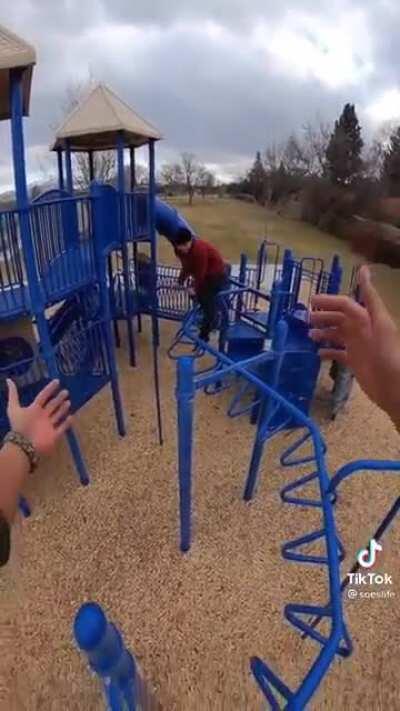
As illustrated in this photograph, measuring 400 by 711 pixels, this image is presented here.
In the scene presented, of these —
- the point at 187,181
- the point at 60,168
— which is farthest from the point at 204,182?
the point at 60,168

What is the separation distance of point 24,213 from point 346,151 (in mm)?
2845

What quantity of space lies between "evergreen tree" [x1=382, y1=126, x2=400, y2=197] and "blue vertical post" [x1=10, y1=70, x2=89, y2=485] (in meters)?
2.99

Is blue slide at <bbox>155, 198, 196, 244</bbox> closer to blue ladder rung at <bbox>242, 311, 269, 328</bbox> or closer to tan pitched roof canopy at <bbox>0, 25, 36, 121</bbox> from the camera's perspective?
blue ladder rung at <bbox>242, 311, 269, 328</bbox>

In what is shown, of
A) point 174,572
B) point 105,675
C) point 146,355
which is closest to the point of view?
point 105,675

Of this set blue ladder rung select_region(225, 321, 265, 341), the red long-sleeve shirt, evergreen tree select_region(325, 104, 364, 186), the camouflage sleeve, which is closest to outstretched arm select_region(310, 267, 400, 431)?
evergreen tree select_region(325, 104, 364, 186)

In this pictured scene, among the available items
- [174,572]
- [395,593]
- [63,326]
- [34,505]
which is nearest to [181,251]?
[63,326]

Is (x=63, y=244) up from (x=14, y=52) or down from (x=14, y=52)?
down

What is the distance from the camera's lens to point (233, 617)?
3.53 m

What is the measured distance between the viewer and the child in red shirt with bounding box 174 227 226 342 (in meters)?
7.12

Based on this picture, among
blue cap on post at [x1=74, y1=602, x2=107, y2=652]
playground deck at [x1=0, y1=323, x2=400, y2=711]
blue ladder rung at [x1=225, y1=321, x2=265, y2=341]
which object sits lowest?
playground deck at [x1=0, y1=323, x2=400, y2=711]

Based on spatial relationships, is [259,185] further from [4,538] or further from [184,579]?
[4,538]

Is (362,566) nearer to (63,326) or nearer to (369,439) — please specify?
(369,439)

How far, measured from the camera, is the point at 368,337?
115 cm

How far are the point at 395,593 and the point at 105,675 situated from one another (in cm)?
275
